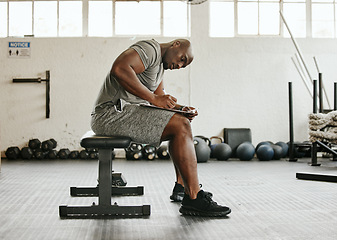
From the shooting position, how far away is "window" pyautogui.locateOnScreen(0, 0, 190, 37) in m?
5.91

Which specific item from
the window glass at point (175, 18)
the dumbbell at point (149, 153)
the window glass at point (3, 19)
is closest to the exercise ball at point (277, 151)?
the dumbbell at point (149, 153)

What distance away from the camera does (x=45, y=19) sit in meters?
5.91

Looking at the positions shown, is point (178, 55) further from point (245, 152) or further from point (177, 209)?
point (245, 152)

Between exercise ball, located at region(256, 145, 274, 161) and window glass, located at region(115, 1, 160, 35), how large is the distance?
2.38m

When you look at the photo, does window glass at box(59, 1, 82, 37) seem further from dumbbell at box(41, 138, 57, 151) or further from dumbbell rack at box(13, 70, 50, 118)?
dumbbell at box(41, 138, 57, 151)

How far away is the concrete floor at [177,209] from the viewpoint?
1.65m

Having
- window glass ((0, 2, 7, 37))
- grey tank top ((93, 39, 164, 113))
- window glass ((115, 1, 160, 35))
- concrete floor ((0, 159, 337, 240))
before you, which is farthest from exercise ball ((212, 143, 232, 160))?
window glass ((0, 2, 7, 37))

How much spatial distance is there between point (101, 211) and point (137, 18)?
14.7 ft

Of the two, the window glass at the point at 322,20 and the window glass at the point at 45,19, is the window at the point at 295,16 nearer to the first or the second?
the window glass at the point at 322,20

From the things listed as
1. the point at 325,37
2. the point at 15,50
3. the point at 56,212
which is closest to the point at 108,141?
the point at 56,212

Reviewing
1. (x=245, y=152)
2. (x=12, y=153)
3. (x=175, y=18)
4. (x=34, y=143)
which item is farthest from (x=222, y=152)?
(x=12, y=153)

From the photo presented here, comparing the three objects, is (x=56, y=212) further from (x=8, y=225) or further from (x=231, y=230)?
A: (x=231, y=230)

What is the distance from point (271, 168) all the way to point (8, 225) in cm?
320

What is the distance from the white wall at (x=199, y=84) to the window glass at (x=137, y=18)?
188mm
